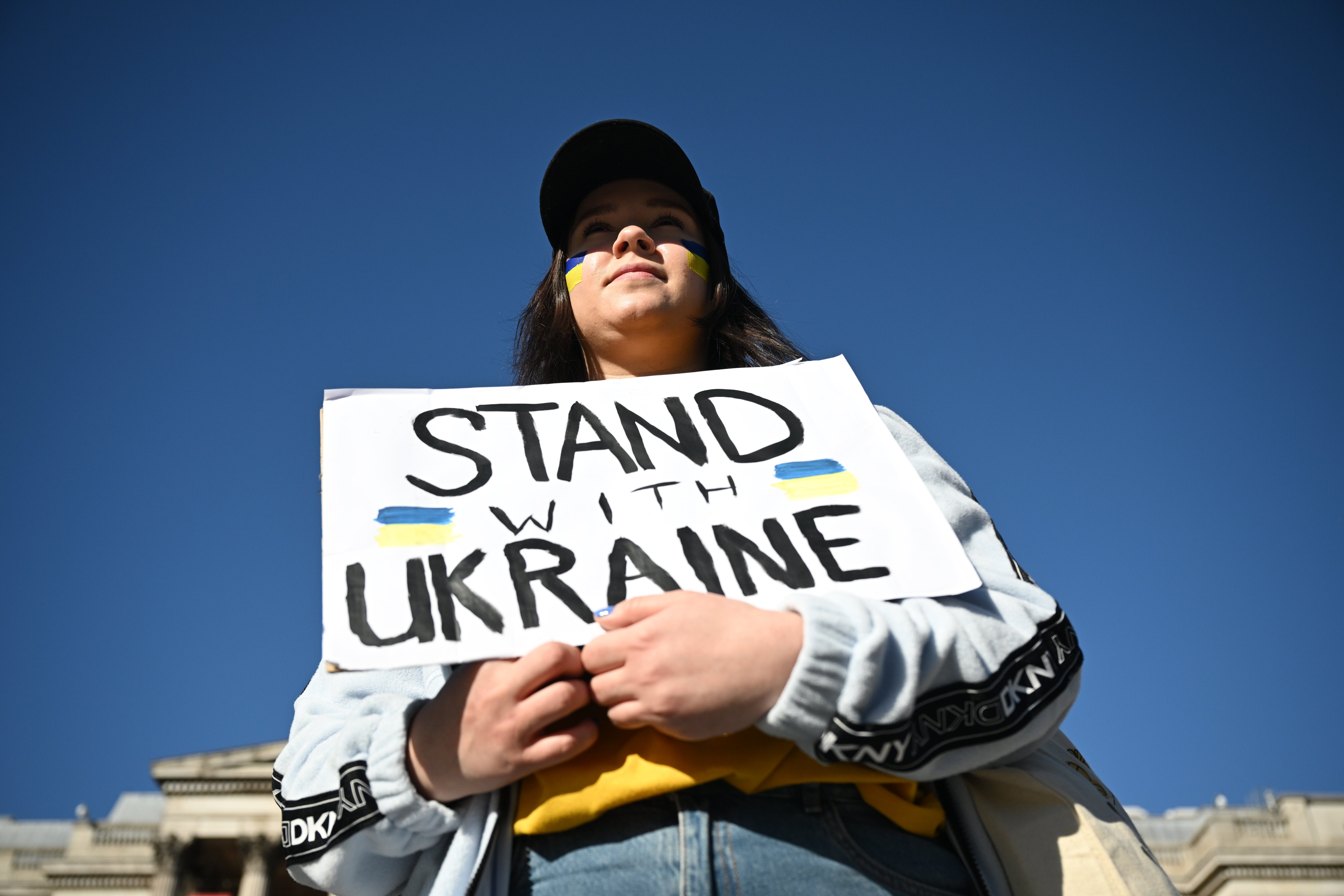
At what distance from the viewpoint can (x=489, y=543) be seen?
145cm

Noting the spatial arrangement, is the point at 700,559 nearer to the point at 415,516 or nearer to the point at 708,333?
the point at 415,516

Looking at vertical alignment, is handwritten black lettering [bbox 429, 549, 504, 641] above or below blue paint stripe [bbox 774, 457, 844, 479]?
below

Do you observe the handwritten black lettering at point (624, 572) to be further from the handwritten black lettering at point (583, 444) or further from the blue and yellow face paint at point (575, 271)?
the blue and yellow face paint at point (575, 271)

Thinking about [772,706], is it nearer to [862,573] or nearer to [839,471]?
[862,573]

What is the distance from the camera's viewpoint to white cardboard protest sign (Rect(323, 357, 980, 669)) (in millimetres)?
1352

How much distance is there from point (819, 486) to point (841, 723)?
1.49 ft

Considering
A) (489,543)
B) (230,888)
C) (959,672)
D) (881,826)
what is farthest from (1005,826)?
(230,888)

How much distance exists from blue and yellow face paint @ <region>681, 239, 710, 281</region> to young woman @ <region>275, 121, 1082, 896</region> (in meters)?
0.94

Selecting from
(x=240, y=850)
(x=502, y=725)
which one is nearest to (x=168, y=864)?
(x=240, y=850)

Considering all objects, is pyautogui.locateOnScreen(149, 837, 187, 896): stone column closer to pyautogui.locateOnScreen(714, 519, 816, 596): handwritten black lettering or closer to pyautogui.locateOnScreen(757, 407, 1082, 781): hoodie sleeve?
pyautogui.locateOnScreen(714, 519, 816, 596): handwritten black lettering

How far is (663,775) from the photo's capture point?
1.30 m

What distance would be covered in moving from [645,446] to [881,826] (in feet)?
2.23

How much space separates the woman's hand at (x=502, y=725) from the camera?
1.25 metres

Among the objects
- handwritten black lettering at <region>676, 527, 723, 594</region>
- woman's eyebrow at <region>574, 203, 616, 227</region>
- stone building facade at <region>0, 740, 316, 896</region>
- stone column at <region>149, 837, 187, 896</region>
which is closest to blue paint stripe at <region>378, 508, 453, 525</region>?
handwritten black lettering at <region>676, 527, 723, 594</region>
